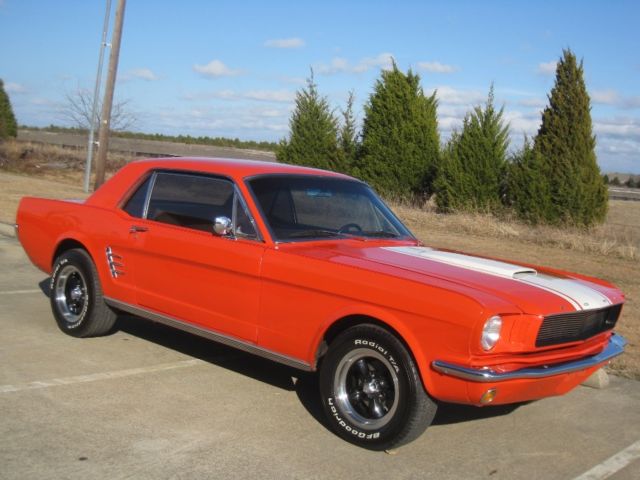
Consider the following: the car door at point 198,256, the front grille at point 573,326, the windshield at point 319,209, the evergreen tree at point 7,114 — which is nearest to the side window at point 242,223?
the car door at point 198,256

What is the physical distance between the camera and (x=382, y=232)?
5734mm

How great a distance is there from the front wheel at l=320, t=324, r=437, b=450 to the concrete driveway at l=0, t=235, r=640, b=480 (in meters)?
0.14

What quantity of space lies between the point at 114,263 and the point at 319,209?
A: 175cm

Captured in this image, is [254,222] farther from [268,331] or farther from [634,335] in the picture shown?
[634,335]

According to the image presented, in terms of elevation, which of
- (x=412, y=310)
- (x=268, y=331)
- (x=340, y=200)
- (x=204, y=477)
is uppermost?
(x=340, y=200)

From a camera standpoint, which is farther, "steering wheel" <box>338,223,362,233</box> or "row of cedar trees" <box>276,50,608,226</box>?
"row of cedar trees" <box>276,50,608,226</box>

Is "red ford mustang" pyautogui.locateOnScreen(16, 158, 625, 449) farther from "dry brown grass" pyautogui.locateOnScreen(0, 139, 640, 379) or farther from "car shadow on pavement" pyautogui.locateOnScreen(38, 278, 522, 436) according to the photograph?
"dry brown grass" pyautogui.locateOnScreen(0, 139, 640, 379)

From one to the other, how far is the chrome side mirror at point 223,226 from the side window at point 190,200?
0.20m

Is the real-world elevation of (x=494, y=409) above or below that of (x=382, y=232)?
below

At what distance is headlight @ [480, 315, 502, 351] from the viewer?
157 inches

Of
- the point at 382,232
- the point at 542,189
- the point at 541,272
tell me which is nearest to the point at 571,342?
the point at 541,272

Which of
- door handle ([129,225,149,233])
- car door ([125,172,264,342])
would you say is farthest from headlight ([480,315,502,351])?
door handle ([129,225,149,233])

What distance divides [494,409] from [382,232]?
1.52 meters

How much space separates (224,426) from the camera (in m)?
4.59
